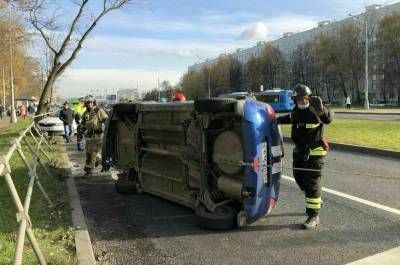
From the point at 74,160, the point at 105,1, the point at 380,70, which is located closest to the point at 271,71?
the point at 380,70

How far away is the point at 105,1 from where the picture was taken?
22.4 meters

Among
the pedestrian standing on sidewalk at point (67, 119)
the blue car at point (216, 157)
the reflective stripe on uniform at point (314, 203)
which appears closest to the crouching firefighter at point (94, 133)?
the blue car at point (216, 157)

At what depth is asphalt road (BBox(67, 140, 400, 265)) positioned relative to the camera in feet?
16.8

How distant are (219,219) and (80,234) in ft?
5.30

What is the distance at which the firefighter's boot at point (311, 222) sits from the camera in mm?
5965

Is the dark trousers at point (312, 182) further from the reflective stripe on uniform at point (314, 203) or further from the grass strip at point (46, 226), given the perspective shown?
the grass strip at point (46, 226)

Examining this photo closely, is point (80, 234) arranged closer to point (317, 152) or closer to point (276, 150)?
point (276, 150)

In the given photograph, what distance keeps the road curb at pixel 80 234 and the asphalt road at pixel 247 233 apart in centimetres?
12

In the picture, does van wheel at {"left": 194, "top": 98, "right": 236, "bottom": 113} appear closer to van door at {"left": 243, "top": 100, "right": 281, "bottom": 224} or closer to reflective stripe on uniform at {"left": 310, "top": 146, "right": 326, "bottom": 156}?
van door at {"left": 243, "top": 100, "right": 281, "bottom": 224}

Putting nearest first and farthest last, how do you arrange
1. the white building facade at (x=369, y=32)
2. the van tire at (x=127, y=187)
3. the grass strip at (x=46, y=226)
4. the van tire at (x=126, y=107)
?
the grass strip at (x=46, y=226), the van tire at (x=126, y=107), the van tire at (x=127, y=187), the white building facade at (x=369, y=32)

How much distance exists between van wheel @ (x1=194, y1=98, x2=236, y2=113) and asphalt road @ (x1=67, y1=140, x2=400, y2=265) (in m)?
1.46

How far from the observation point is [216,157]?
20.0 ft

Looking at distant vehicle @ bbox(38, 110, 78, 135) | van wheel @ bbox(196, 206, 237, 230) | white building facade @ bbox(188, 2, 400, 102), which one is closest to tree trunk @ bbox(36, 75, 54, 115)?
distant vehicle @ bbox(38, 110, 78, 135)

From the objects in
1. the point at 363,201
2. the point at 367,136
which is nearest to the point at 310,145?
the point at 363,201
